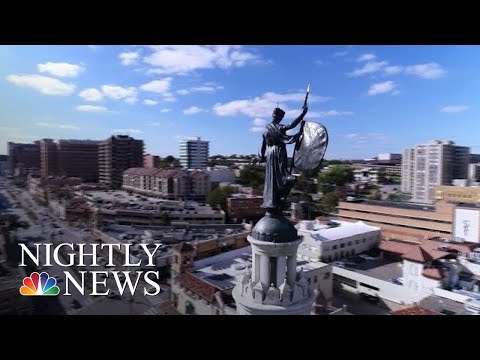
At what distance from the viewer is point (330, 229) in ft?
37.6

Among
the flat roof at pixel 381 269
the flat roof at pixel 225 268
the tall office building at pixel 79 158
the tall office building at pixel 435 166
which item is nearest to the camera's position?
the flat roof at pixel 225 268

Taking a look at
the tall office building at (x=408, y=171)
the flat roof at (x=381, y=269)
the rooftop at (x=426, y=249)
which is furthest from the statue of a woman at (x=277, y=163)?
the tall office building at (x=408, y=171)

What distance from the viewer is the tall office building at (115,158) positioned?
20.7 metres

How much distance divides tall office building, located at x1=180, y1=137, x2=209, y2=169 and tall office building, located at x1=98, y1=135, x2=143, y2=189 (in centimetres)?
976

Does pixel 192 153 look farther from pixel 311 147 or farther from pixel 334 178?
pixel 311 147

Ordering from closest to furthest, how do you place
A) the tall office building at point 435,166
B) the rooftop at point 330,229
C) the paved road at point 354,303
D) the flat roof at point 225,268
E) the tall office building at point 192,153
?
the flat roof at point 225,268 → the paved road at point 354,303 → the rooftop at point 330,229 → the tall office building at point 435,166 → the tall office building at point 192,153

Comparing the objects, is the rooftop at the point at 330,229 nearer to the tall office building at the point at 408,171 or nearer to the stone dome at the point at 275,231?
the stone dome at the point at 275,231

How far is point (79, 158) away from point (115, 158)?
2.03 metres

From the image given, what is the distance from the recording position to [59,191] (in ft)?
46.9

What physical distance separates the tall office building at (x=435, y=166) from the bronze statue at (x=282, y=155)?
21.5 metres

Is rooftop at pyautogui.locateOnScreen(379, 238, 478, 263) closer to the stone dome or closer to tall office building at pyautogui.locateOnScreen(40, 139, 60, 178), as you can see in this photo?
the stone dome

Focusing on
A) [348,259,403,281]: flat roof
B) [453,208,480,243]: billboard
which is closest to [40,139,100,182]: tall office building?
[348,259,403,281]: flat roof
